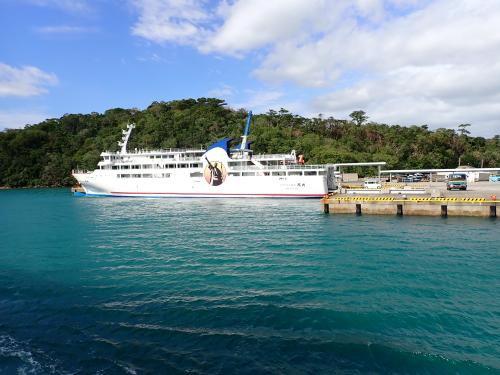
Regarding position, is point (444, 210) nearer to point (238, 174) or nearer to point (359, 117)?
point (238, 174)

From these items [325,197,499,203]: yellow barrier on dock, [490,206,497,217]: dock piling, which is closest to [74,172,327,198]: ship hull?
[325,197,499,203]: yellow barrier on dock

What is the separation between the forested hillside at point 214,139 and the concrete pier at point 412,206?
41.0 m

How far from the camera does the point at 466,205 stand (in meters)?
25.5

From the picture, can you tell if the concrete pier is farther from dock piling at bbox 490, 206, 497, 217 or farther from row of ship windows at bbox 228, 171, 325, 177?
row of ship windows at bbox 228, 171, 325, 177

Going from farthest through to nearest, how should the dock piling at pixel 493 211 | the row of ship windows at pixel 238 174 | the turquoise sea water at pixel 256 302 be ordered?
the row of ship windows at pixel 238 174, the dock piling at pixel 493 211, the turquoise sea water at pixel 256 302

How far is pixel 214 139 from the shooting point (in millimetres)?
89000

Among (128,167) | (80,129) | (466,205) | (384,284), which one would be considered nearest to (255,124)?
(128,167)

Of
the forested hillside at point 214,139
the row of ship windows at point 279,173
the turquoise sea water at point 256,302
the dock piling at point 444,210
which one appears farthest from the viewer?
the forested hillside at point 214,139

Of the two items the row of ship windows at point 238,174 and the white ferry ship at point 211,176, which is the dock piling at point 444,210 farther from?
the row of ship windows at point 238,174

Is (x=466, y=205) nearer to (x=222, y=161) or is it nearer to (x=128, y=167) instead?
(x=222, y=161)

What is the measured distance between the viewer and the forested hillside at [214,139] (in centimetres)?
7800

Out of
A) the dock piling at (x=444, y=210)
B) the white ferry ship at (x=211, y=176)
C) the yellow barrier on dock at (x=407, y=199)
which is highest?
the white ferry ship at (x=211, y=176)

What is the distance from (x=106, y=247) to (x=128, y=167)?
3242cm

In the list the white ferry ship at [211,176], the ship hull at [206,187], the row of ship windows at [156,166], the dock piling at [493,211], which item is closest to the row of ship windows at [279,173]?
the white ferry ship at [211,176]
